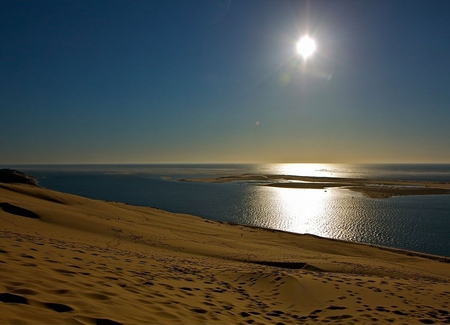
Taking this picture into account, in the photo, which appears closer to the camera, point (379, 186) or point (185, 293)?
point (185, 293)

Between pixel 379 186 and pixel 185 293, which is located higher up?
pixel 379 186

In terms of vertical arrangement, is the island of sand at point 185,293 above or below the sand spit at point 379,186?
below

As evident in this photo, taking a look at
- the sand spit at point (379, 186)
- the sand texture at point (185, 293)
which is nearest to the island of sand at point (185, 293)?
the sand texture at point (185, 293)

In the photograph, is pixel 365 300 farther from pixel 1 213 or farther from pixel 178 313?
pixel 1 213

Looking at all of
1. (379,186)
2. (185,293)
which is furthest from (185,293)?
(379,186)

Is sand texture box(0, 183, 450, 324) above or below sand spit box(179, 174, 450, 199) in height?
below

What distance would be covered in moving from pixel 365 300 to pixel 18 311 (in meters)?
9.18

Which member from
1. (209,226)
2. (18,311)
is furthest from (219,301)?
(209,226)

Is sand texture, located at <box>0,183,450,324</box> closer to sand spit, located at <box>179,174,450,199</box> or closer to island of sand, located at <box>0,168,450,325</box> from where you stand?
island of sand, located at <box>0,168,450,325</box>

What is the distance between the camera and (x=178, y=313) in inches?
231

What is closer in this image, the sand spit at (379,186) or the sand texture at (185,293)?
the sand texture at (185,293)

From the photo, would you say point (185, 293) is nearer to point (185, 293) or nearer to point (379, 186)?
point (185, 293)

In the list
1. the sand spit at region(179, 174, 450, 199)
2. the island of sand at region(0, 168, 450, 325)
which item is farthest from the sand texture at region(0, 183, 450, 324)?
the sand spit at region(179, 174, 450, 199)

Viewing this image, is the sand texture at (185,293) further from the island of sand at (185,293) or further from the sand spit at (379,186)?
the sand spit at (379,186)
